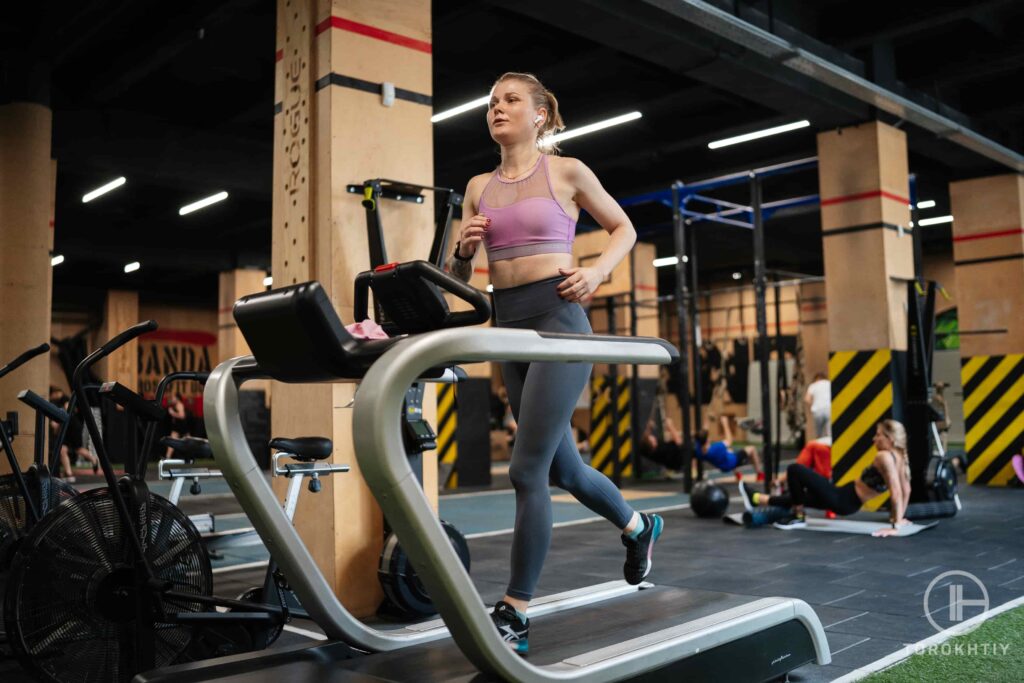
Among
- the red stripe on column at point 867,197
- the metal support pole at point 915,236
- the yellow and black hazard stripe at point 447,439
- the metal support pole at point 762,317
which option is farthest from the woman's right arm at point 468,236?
the yellow and black hazard stripe at point 447,439

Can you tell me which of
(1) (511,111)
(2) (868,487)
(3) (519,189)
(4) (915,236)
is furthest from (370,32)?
(4) (915,236)

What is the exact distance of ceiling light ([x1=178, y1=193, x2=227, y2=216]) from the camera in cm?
1096

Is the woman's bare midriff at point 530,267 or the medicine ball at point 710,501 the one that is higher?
the woman's bare midriff at point 530,267

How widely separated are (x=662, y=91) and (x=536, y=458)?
640cm

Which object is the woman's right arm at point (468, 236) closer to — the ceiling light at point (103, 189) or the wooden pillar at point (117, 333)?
the ceiling light at point (103, 189)

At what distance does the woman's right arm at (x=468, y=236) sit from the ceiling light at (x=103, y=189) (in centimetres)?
874

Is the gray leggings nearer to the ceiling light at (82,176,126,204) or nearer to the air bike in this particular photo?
the air bike

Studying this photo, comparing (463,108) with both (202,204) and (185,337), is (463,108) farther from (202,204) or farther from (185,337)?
(185,337)

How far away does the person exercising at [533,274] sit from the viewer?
84.7 inches

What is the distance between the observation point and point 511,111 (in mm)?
2273

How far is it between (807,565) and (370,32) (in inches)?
133

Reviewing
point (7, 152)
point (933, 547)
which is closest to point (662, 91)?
point (933, 547)

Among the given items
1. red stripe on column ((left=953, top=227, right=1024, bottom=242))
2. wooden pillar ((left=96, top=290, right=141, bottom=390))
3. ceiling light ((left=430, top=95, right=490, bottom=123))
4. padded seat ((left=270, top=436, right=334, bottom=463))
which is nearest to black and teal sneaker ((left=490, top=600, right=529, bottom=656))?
padded seat ((left=270, top=436, right=334, bottom=463))
